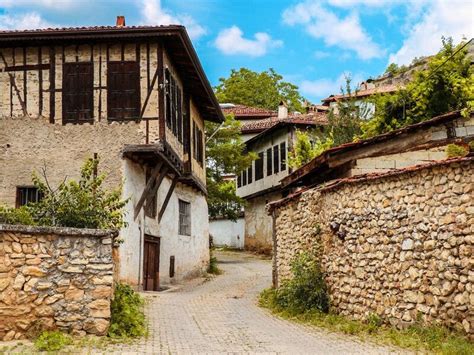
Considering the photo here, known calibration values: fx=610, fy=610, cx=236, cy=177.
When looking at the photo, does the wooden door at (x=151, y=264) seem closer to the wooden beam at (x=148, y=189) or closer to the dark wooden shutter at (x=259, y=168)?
the wooden beam at (x=148, y=189)

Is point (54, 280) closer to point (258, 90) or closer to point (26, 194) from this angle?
point (26, 194)

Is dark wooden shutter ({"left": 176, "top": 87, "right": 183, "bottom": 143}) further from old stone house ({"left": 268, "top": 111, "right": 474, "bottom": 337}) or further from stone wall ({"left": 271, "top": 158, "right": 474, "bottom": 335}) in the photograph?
stone wall ({"left": 271, "top": 158, "right": 474, "bottom": 335})

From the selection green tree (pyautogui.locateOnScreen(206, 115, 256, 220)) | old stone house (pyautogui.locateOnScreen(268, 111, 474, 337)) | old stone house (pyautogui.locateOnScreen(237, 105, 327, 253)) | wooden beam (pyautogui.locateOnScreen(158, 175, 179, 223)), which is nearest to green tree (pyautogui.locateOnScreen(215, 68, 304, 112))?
old stone house (pyautogui.locateOnScreen(237, 105, 327, 253))

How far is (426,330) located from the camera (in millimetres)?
8547

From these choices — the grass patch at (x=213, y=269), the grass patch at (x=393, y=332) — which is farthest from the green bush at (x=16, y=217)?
the grass patch at (x=213, y=269)

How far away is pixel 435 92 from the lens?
1797 cm

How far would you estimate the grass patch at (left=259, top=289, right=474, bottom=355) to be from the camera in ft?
25.4

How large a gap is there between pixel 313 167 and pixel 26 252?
7.47 meters

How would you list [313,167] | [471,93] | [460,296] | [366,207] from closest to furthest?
[460,296], [366,207], [313,167], [471,93]

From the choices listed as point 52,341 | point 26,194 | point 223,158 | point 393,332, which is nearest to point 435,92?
point 393,332

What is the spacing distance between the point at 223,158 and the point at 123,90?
11.6 meters

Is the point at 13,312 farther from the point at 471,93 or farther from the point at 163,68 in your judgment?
the point at 471,93

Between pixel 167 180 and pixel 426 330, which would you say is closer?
pixel 426 330

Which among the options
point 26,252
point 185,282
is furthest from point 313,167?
point 185,282
